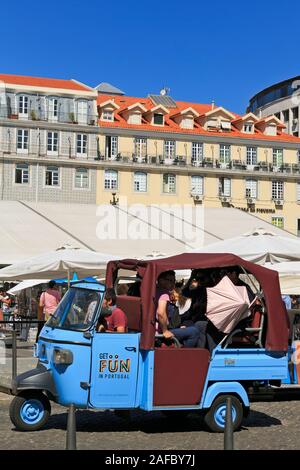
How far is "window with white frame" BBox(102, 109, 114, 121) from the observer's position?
6925 centimetres

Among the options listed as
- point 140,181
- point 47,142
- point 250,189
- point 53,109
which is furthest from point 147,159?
point 250,189

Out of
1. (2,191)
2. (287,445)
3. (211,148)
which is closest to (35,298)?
(287,445)

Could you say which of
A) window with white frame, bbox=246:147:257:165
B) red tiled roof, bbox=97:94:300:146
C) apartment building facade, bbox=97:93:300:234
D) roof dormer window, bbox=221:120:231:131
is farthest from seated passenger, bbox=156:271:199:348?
roof dormer window, bbox=221:120:231:131

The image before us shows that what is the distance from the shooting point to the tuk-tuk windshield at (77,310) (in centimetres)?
941

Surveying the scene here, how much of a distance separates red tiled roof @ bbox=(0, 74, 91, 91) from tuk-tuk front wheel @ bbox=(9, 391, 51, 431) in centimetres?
5984

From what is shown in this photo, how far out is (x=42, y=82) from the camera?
69.4 m

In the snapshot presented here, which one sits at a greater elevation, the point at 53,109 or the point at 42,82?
the point at 42,82

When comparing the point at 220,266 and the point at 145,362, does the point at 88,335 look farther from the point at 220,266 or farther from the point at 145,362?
the point at 220,266

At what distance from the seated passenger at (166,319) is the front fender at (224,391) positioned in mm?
535

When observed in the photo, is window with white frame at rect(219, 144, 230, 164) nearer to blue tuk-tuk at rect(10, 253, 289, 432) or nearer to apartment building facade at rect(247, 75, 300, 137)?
apartment building facade at rect(247, 75, 300, 137)

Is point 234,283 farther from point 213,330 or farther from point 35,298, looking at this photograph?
point 35,298

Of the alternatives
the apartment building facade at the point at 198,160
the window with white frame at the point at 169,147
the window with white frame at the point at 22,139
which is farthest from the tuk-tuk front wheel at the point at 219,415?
the window with white frame at the point at 169,147

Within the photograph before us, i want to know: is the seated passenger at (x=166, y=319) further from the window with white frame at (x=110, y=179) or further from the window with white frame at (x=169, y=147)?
the window with white frame at (x=169, y=147)

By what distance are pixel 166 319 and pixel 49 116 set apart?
5842cm
